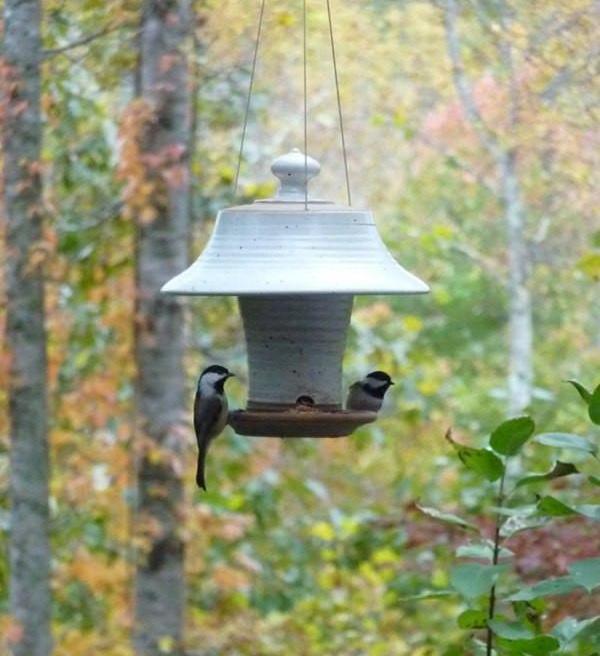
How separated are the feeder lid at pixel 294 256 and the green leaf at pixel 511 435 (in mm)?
620

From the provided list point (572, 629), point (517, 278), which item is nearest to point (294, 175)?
point (572, 629)

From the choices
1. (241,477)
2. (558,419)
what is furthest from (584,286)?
(241,477)

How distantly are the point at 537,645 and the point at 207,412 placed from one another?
4.14 feet

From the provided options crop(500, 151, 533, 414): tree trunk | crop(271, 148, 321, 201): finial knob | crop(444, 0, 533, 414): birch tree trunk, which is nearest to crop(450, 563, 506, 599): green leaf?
crop(271, 148, 321, 201): finial knob

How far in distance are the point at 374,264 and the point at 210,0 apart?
124 inches

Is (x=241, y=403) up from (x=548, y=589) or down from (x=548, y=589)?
down

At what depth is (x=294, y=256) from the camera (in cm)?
349

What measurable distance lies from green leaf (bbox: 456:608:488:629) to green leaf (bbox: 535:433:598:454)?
31cm

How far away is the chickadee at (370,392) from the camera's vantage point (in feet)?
12.8

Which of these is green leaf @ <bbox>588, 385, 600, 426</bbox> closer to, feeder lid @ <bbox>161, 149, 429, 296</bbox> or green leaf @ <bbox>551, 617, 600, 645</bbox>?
green leaf @ <bbox>551, 617, 600, 645</bbox>

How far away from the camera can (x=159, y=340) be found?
6414 millimetres

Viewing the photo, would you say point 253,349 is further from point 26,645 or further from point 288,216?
point 26,645

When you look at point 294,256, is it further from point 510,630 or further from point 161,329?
point 161,329

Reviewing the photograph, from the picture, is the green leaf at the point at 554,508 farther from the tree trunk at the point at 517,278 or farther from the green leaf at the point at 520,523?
the tree trunk at the point at 517,278
